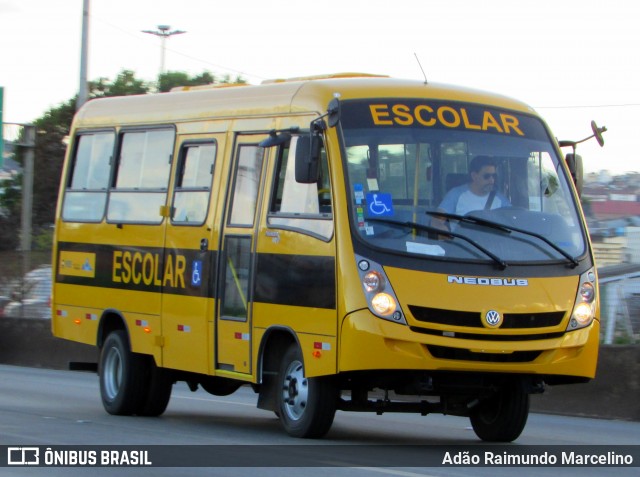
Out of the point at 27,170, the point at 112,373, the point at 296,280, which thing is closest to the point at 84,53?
the point at 27,170

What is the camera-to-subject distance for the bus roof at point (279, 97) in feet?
36.7

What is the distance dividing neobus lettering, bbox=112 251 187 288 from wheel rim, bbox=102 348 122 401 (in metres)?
0.80

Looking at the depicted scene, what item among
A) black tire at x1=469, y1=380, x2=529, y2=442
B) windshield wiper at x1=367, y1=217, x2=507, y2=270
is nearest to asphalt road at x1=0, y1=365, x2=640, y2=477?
black tire at x1=469, y1=380, x2=529, y2=442

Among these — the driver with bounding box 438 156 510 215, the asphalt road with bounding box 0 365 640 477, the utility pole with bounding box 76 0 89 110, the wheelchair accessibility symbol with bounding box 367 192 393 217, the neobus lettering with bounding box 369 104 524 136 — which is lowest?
the asphalt road with bounding box 0 365 640 477

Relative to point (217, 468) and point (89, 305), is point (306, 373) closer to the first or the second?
point (217, 468)

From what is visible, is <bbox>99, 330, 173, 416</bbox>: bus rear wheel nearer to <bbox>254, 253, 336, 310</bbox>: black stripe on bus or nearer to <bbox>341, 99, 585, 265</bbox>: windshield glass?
Answer: <bbox>254, 253, 336, 310</bbox>: black stripe on bus

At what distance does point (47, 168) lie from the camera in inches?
2137

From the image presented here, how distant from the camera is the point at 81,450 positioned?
10.2m

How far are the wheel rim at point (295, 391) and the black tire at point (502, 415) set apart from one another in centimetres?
161

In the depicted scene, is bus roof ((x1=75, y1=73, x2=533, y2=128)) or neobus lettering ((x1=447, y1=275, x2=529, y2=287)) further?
bus roof ((x1=75, y1=73, x2=533, y2=128))

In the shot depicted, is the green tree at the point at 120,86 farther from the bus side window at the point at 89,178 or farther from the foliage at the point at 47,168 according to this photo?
the bus side window at the point at 89,178

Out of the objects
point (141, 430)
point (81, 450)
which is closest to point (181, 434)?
point (141, 430)

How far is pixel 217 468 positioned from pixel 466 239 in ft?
8.89

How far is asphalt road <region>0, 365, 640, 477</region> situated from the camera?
30.1ft
